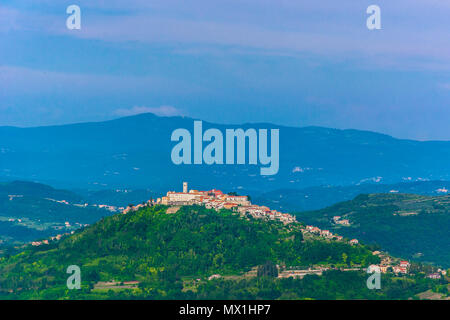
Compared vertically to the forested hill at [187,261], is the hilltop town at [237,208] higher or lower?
higher

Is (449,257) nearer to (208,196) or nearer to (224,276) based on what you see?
(208,196)

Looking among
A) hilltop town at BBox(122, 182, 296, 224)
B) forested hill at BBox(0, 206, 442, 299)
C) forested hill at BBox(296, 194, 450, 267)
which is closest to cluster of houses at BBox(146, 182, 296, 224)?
hilltop town at BBox(122, 182, 296, 224)

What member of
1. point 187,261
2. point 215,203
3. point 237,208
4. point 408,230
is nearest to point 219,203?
point 215,203

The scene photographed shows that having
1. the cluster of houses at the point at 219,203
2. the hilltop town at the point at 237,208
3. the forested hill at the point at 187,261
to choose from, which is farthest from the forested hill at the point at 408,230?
the forested hill at the point at 187,261

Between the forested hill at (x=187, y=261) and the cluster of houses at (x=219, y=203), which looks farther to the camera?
the cluster of houses at (x=219, y=203)

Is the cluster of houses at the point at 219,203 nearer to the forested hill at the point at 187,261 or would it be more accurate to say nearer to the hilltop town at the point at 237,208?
the hilltop town at the point at 237,208

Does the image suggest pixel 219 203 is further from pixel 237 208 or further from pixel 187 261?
pixel 187 261

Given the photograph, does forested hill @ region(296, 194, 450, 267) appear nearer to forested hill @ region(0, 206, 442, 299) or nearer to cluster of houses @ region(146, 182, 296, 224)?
cluster of houses @ region(146, 182, 296, 224)

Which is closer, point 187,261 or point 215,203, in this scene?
point 187,261

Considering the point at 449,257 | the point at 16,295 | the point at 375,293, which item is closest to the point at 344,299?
the point at 375,293

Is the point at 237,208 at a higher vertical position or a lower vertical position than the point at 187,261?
higher
